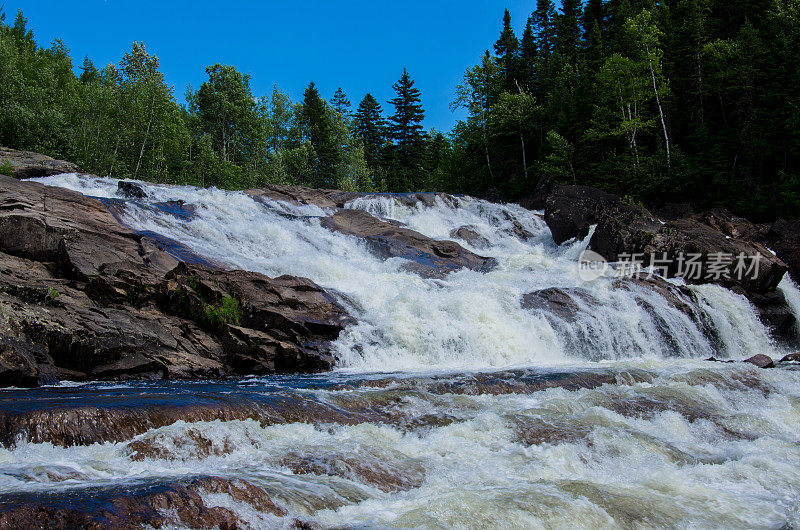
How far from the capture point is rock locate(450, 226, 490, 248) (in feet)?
92.7

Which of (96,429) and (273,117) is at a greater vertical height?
(273,117)

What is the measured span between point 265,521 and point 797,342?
22671 mm

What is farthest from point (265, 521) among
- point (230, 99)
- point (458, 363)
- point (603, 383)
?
point (230, 99)

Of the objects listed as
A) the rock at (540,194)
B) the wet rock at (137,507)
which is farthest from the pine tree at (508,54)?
the wet rock at (137,507)

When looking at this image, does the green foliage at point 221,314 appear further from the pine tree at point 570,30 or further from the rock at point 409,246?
the pine tree at point 570,30

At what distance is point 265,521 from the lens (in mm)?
4527

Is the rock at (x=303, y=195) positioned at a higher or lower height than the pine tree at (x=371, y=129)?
lower

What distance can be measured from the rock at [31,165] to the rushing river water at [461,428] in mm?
9154

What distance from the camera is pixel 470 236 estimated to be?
28.6m

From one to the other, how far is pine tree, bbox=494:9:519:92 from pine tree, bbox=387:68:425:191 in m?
14.0

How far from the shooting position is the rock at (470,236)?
2827cm

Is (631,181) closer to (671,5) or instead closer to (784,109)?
(784,109)

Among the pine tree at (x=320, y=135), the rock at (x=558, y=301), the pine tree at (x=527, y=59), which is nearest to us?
the rock at (x=558, y=301)

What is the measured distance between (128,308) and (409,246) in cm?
1319
